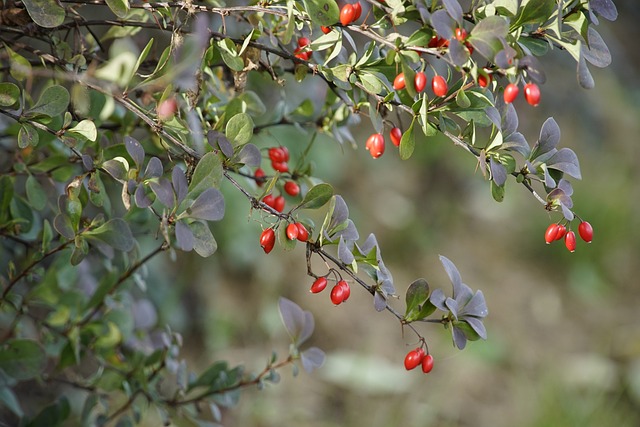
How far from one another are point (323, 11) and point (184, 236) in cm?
24

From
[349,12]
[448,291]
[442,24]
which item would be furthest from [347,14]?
[448,291]

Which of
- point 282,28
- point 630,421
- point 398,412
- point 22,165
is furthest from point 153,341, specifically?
point 630,421

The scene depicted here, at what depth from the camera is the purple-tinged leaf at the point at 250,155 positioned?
2.45ft

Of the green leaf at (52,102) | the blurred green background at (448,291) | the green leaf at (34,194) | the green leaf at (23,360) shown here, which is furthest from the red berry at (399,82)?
the blurred green background at (448,291)

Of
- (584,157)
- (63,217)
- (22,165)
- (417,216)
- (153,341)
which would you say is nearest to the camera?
(63,217)

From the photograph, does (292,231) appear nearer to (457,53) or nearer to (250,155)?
(250,155)

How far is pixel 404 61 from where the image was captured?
711mm

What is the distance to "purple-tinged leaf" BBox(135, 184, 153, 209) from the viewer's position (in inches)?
27.0

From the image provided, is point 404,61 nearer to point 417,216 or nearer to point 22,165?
point 22,165

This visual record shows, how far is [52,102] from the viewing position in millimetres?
744

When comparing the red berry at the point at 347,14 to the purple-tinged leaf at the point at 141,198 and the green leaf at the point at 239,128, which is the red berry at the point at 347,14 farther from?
the purple-tinged leaf at the point at 141,198

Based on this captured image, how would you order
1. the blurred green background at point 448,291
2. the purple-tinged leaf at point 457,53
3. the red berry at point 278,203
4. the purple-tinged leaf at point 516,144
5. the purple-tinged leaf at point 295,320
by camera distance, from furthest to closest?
the blurred green background at point 448,291 → the purple-tinged leaf at point 295,320 → the red berry at point 278,203 → the purple-tinged leaf at point 516,144 → the purple-tinged leaf at point 457,53

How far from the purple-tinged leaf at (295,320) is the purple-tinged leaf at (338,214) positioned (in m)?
0.25

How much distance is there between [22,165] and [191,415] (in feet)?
1.34
